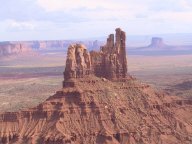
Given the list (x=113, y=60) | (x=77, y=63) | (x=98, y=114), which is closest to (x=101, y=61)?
(x=113, y=60)

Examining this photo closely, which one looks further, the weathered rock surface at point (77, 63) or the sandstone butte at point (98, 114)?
the weathered rock surface at point (77, 63)

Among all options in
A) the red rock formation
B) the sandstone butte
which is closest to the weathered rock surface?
the sandstone butte

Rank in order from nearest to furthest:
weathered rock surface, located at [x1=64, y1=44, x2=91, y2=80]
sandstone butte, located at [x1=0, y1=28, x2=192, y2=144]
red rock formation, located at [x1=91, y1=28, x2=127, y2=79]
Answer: sandstone butte, located at [x1=0, y1=28, x2=192, y2=144] < weathered rock surface, located at [x1=64, y1=44, x2=91, y2=80] < red rock formation, located at [x1=91, y1=28, x2=127, y2=79]

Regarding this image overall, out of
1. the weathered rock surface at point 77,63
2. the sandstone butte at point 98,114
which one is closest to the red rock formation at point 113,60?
the sandstone butte at point 98,114

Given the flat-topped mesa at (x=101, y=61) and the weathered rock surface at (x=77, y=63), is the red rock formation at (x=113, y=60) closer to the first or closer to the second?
the flat-topped mesa at (x=101, y=61)

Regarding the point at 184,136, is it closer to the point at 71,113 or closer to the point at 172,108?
the point at 172,108

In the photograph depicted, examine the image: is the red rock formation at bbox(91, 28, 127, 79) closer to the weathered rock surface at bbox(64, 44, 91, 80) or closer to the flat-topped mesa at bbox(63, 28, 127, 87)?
the flat-topped mesa at bbox(63, 28, 127, 87)

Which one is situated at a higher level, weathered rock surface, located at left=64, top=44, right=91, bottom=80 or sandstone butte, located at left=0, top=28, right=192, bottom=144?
weathered rock surface, located at left=64, top=44, right=91, bottom=80

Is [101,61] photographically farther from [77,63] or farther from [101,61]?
[77,63]

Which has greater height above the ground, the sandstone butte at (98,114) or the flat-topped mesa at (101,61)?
the flat-topped mesa at (101,61)

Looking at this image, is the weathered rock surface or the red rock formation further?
the red rock formation
